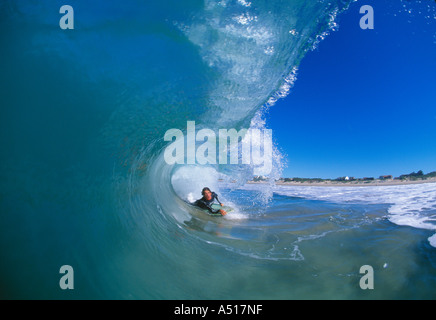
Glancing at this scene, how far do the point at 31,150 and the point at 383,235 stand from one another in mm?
7578

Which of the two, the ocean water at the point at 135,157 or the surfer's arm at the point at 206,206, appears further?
the surfer's arm at the point at 206,206

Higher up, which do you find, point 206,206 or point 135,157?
point 135,157

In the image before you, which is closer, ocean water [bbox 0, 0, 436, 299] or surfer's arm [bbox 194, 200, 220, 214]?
ocean water [bbox 0, 0, 436, 299]

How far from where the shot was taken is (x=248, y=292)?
2762 millimetres

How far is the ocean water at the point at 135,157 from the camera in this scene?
2697 mm

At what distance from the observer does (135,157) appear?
5.05m

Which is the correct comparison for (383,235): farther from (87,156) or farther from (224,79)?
(87,156)

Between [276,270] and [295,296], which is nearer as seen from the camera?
[295,296]

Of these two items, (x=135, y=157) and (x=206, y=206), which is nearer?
(x=135, y=157)

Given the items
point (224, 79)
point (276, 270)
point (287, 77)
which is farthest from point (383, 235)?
point (224, 79)

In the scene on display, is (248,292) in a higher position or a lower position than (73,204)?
lower

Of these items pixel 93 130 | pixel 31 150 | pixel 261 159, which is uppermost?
pixel 261 159

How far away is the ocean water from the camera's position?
2.70m

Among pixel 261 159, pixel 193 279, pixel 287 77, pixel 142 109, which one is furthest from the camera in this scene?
pixel 261 159
